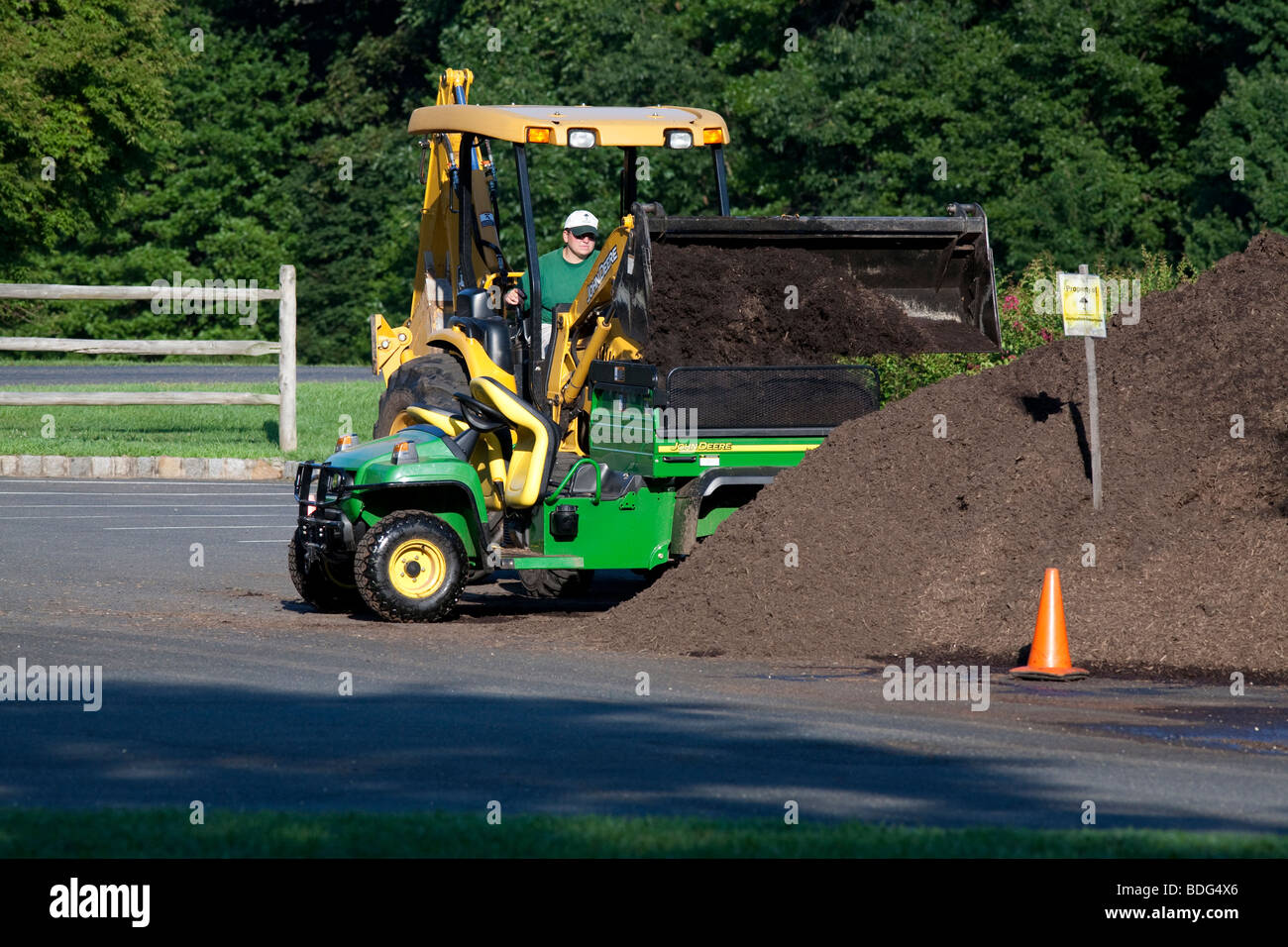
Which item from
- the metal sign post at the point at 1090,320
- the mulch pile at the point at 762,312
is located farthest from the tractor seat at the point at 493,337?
the metal sign post at the point at 1090,320

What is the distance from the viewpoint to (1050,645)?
1030 cm

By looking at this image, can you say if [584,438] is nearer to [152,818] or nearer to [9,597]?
[9,597]

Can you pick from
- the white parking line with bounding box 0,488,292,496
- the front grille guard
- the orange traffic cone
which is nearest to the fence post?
the white parking line with bounding box 0,488,292,496

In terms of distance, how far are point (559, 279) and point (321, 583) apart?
107 inches

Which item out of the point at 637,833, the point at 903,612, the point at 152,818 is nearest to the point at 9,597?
the point at 903,612

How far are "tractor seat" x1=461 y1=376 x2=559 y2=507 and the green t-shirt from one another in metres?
0.91

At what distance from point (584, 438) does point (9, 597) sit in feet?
13.4

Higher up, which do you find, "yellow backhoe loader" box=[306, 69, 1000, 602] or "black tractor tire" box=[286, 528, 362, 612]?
"yellow backhoe loader" box=[306, 69, 1000, 602]

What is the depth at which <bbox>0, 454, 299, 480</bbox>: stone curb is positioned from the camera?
2342cm

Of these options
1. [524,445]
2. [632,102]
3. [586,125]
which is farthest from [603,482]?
[632,102]

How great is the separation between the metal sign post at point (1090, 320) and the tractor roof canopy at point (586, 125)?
3.15 metres

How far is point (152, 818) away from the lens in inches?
261

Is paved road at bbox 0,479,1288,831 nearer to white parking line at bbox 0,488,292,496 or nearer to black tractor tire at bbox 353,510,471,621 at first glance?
black tractor tire at bbox 353,510,471,621

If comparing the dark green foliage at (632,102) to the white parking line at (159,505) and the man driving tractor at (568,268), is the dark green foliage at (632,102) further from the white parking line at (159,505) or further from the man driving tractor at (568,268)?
the man driving tractor at (568,268)
